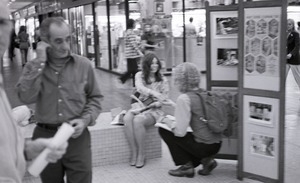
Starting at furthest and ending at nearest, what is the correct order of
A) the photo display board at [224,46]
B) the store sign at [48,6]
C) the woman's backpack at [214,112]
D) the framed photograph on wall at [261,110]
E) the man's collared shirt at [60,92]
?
the store sign at [48,6], the photo display board at [224,46], the woman's backpack at [214,112], the framed photograph on wall at [261,110], the man's collared shirt at [60,92]

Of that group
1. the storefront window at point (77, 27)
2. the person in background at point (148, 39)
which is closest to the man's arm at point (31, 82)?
the person in background at point (148, 39)

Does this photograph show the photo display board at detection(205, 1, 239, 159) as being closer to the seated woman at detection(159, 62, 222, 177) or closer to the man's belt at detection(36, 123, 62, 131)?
the seated woman at detection(159, 62, 222, 177)

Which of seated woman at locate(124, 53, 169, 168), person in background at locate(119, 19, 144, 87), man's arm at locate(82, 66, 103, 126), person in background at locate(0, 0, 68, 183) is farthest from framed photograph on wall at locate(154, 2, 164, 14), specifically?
person in background at locate(0, 0, 68, 183)

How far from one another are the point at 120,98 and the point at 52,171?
19.5 feet

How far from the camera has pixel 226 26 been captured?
4.09m

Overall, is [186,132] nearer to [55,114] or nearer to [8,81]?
[55,114]

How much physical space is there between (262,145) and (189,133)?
0.68 meters

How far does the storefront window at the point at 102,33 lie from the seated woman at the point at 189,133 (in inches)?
367

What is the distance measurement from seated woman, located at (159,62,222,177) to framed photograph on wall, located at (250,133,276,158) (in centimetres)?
34

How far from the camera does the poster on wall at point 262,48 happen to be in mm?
3475

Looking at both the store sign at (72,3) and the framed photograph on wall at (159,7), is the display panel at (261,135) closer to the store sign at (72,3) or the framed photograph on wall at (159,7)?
the framed photograph on wall at (159,7)

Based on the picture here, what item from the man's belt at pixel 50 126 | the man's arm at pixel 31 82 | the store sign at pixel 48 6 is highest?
the store sign at pixel 48 6

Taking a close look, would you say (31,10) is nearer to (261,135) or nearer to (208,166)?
(208,166)

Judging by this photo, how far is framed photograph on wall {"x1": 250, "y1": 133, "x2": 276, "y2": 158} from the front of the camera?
365cm
